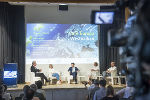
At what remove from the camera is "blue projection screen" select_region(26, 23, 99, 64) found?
987cm

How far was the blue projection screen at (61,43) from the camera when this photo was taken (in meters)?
9.87

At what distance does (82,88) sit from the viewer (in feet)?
24.5

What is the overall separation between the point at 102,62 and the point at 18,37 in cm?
366

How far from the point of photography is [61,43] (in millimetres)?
10039

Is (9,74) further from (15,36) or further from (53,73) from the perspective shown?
(15,36)

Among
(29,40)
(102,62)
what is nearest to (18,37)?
(29,40)

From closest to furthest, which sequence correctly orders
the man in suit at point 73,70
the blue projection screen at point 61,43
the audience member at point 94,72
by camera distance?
the man in suit at point 73,70, the audience member at point 94,72, the blue projection screen at point 61,43

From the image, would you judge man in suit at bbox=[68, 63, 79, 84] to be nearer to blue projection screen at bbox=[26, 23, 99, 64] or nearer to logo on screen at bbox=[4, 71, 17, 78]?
blue projection screen at bbox=[26, 23, 99, 64]

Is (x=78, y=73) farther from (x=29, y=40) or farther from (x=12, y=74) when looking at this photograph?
(x=12, y=74)

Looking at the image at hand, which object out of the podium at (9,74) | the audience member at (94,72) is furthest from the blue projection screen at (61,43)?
the podium at (9,74)

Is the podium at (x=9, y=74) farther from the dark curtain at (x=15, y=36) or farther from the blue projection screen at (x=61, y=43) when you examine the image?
the blue projection screen at (x=61, y=43)

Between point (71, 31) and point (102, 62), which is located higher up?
point (71, 31)

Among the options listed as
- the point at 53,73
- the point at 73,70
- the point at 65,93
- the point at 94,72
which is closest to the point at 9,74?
the point at 65,93

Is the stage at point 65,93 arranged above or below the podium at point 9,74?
below
